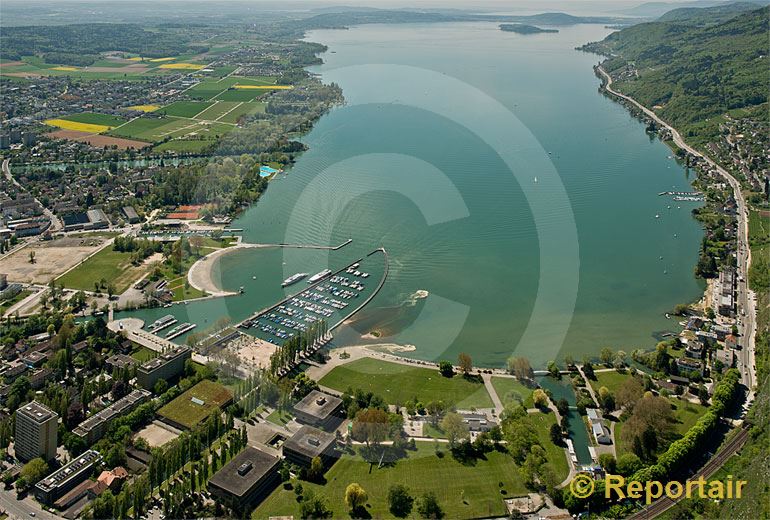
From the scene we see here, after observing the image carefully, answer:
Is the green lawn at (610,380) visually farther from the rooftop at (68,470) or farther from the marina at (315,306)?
the rooftop at (68,470)

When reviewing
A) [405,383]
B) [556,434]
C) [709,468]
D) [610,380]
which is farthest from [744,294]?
[405,383]

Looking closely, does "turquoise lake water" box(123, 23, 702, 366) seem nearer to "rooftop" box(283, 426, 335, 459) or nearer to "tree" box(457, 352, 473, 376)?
"tree" box(457, 352, 473, 376)

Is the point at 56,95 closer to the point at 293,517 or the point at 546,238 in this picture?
the point at 546,238

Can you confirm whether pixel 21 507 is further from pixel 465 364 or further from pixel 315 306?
pixel 465 364

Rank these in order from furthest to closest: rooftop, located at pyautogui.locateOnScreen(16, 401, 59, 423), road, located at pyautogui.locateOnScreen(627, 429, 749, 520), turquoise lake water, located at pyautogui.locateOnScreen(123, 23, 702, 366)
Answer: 1. turquoise lake water, located at pyautogui.locateOnScreen(123, 23, 702, 366)
2. rooftop, located at pyautogui.locateOnScreen(16, 401, 59, 423)
3. road, located at pyautogui.locateOnScreen(627, 429, 749, 520)

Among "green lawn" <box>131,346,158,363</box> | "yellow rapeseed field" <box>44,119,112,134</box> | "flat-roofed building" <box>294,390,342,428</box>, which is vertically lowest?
"green lawn" <box>131,346,158,363</box>

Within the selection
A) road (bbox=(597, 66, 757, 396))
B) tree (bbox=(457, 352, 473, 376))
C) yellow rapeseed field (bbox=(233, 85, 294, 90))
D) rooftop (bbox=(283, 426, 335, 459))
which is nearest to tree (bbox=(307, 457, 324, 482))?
rooftop (bbox=(283, 426, 335, 459))
